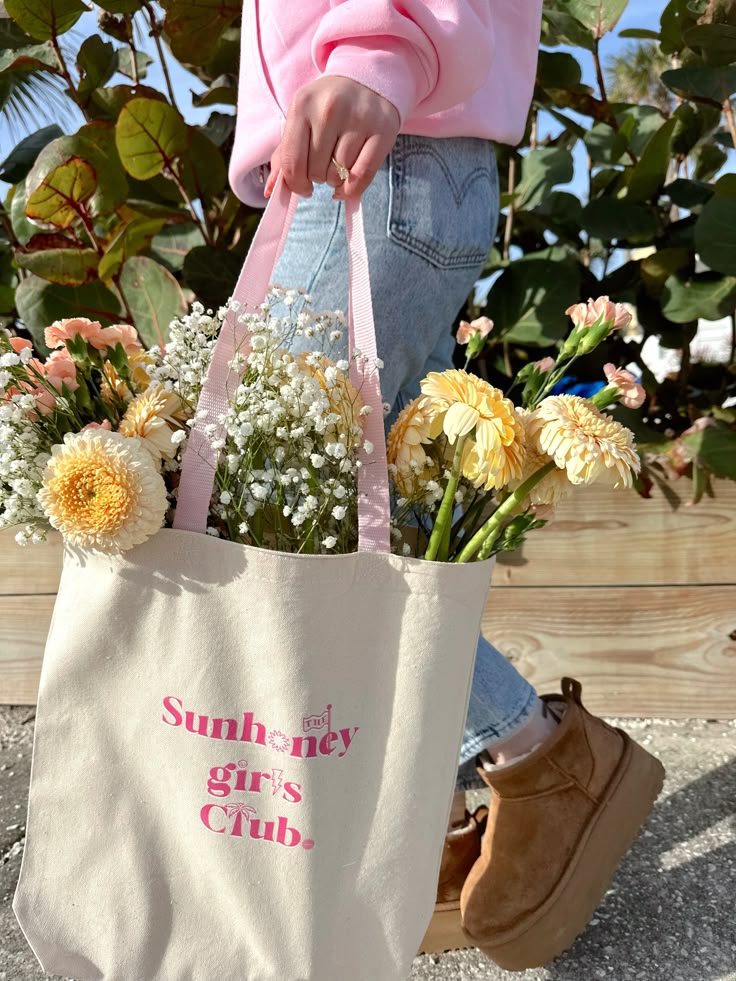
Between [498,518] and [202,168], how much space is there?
1.09 meters

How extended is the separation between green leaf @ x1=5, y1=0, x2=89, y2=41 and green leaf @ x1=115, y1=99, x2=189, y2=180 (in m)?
0.21

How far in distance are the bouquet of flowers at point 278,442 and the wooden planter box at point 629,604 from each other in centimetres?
79

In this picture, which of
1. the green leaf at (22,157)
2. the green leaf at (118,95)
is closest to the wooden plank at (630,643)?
the green leaf at (118,95)

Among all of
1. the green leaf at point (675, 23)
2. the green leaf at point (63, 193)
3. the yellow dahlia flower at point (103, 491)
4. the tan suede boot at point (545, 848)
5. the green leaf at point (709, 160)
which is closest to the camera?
the yellow dahlia flower at point (103, 491)

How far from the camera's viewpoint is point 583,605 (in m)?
1.55

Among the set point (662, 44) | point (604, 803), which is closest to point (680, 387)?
point (662, 44)

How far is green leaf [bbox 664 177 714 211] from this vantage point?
1.57m

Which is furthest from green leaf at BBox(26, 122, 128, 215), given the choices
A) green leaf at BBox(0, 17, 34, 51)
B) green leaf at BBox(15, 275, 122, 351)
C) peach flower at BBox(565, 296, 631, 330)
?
peach flower at BBox(565, 296, 631, 330)

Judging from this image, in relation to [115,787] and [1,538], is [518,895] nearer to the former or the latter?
[115,787]

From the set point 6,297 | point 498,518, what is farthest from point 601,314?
point 6,297

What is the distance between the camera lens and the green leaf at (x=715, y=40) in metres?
1.33

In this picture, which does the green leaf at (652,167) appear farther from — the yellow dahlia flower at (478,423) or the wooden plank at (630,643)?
the yellow dahlia flower at (478,423)

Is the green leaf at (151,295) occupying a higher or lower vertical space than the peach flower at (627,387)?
higher

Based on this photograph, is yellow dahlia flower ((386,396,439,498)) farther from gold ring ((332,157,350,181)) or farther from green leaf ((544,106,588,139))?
green leaf ((544,106,588,139))
